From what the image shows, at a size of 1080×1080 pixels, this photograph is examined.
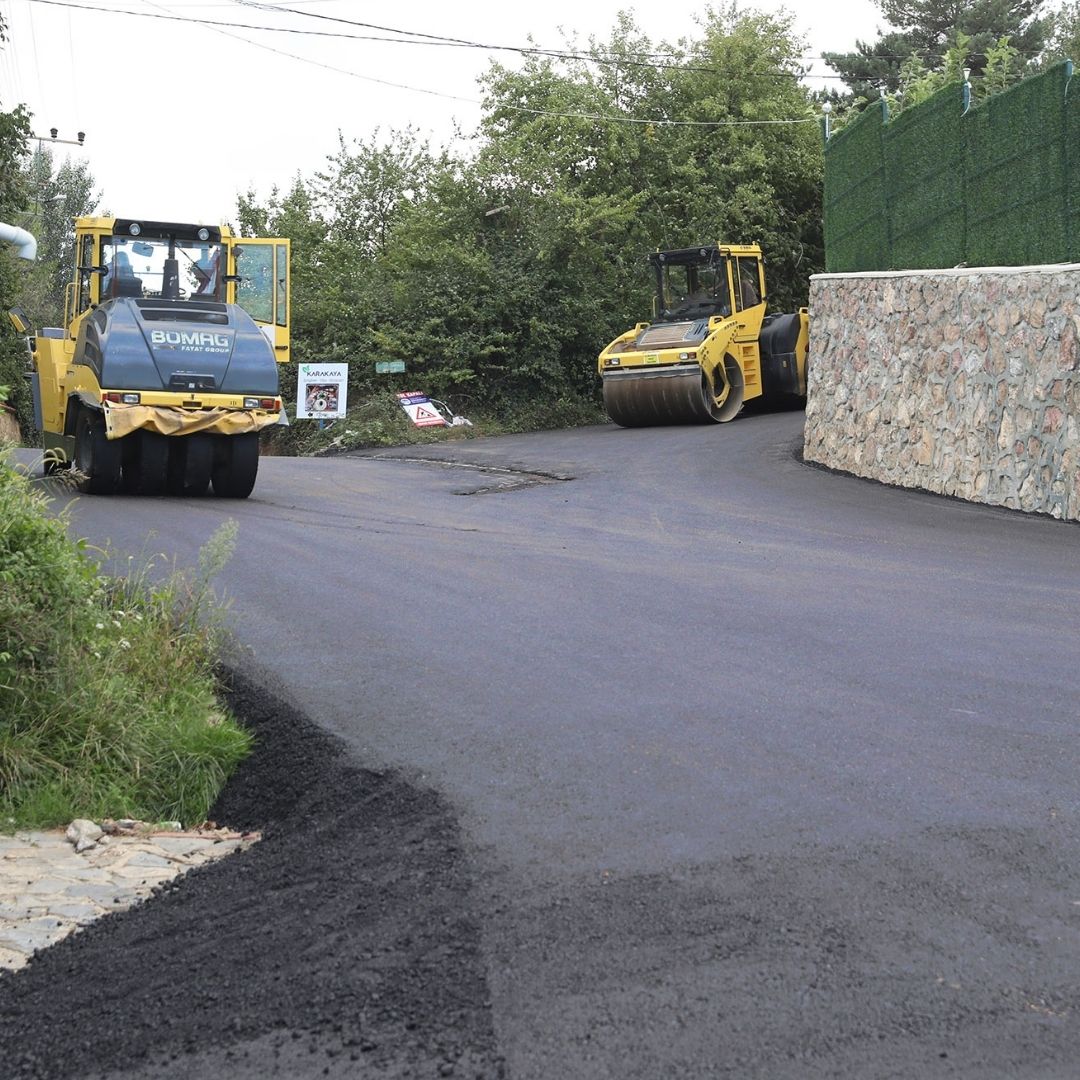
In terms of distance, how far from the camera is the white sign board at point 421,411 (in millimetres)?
30047

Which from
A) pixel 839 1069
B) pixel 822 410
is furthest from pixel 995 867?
pixel 822 410

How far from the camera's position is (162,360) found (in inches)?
616

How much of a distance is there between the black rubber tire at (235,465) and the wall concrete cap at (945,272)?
7392 millimetres

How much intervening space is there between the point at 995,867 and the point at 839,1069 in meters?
1.41

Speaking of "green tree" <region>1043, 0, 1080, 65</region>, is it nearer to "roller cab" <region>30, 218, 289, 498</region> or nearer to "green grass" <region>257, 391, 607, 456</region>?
"green grass" <region>257, 391, 607, 456</region>

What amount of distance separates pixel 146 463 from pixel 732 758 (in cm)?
1137

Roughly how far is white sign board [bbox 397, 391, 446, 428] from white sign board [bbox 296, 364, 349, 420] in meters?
1.23

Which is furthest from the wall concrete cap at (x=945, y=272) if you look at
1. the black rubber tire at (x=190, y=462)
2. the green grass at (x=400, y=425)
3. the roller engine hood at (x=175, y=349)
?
the green grass at (x=400, y=425)

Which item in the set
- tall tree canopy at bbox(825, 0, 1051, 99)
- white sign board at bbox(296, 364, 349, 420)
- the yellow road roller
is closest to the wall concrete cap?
the yellow road roller

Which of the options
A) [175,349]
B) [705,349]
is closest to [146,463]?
[175,349]

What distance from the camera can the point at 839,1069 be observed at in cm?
346

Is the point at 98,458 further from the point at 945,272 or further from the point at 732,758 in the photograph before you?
the point at 732,758

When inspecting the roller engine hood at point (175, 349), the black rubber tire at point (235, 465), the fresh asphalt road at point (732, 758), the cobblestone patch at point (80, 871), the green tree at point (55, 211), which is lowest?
the cobblestone patch at point (80, 871)

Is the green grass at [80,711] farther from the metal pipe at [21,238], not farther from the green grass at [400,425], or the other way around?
the green grass at [400,425]
